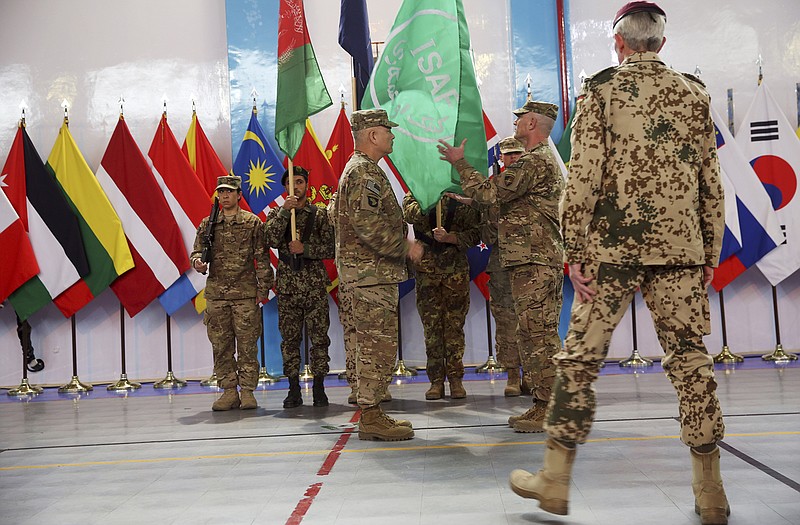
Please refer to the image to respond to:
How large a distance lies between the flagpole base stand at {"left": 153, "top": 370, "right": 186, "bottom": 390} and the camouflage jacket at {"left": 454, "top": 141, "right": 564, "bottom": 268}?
13.5 feet

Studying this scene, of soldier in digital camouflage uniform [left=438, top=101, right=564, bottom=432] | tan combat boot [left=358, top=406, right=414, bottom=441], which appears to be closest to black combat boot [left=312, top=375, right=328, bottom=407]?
tan combat boot [left=358, top=406, right=414, bottom=441]

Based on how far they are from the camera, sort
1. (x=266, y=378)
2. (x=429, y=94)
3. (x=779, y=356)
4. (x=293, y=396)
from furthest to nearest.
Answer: (x=266, y=378) < (x=779, y=356) < (x=293, y=396) < (x=429, y=94)

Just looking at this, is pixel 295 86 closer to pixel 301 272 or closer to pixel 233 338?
pixel 301 272

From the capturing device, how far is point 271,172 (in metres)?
7.38

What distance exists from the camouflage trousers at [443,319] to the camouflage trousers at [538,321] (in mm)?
1517

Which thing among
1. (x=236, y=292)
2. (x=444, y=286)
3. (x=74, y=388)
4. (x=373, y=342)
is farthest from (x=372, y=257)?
(x=74, y=388)

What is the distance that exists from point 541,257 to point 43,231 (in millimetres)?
5029

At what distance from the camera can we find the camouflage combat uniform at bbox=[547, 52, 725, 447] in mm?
2525

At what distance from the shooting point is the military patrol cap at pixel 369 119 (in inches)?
168

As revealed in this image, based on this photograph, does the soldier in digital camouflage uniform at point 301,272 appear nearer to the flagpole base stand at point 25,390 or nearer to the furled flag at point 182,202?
the furled flag at point 182,202

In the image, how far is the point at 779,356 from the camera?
707 centimetres

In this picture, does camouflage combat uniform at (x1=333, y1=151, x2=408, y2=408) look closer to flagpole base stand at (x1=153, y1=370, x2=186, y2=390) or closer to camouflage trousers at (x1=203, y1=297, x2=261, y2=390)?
camouflage trousers at (x1=203, y1=297, x2=261, y2=390)

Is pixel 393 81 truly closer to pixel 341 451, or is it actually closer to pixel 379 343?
pixel 379 343

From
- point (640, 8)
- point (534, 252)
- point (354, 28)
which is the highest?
point (354, 28)
